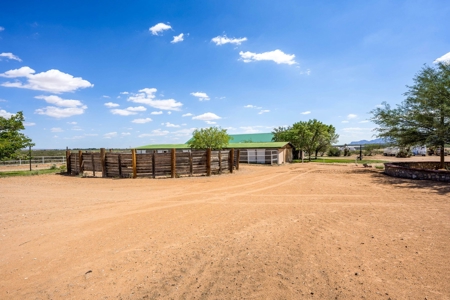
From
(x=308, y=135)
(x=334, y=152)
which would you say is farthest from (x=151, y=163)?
(x=334, y=152)

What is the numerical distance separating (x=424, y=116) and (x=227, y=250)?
61.6 feet

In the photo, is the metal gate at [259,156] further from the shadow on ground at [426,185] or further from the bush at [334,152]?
the bush at [334,152]

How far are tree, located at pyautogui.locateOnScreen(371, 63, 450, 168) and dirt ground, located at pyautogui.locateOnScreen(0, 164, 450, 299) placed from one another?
31.1 feet

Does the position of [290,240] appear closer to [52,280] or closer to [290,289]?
[290,289]

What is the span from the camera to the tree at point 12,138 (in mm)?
20797

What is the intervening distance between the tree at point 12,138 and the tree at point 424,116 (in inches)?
1209

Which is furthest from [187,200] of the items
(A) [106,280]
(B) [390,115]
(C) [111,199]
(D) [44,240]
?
(B) [390,115]

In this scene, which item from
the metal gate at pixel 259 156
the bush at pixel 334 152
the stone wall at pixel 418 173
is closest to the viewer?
the stone wall at pixel 418 173

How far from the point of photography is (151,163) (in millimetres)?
17562

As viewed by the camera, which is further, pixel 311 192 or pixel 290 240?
pixel 311 192

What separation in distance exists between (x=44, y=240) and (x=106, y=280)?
2879 millimetres

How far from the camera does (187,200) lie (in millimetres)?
9992

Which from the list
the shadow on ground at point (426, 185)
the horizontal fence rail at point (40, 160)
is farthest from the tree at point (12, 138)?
the shadow on ground at point (426, 185)

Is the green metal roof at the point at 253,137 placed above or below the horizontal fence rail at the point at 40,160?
above
